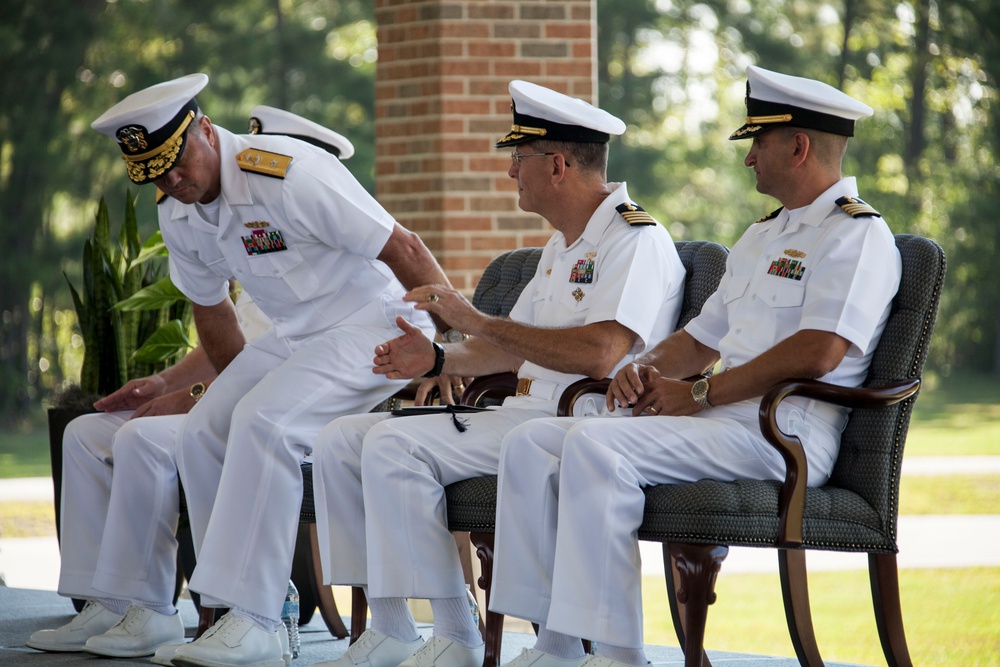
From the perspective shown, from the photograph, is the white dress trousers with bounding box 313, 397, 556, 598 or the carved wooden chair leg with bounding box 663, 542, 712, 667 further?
the carved wooden chair leg with bounding box 663, 542, 712, 667

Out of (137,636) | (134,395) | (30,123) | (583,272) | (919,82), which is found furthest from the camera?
(919,82)

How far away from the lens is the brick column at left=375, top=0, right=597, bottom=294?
4.96 meters

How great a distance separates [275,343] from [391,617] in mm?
923

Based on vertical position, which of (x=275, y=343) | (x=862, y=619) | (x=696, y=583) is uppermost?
(x=275, y=343)

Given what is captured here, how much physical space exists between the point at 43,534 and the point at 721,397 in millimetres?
7962

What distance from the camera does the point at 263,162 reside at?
3217 mm

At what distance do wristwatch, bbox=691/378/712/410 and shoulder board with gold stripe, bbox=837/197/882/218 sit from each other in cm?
47

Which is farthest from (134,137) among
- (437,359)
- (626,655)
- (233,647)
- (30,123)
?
(30,123)

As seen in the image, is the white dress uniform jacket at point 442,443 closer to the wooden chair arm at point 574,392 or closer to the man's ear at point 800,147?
the wooden chair arm at point 574,392

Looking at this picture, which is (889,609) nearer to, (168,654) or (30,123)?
(168,654)

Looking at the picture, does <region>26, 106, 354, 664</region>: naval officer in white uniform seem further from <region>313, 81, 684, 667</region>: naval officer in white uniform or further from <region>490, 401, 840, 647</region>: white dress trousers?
<region>490, 401, 840, 647</region>: white dress trousers

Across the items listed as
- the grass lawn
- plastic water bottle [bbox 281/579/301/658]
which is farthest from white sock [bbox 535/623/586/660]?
the grass lawn

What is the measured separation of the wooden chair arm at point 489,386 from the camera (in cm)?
338

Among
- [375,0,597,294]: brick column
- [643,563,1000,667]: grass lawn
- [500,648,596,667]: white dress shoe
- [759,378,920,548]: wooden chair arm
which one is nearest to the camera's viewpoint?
[759,378,920,548]: wooden chair arm
